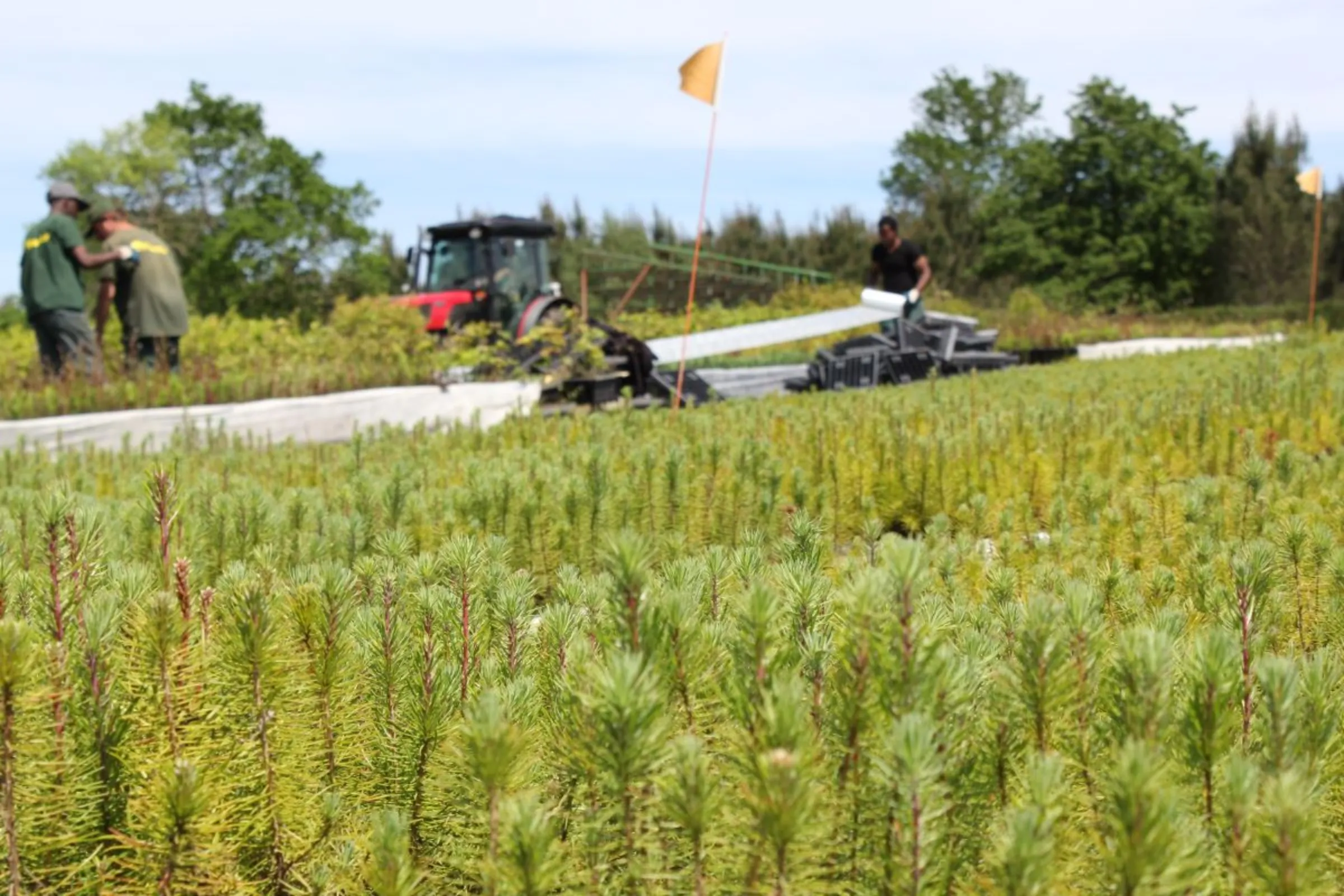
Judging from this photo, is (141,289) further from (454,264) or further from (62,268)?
(454,264)

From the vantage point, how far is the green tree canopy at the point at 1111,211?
1901 inches

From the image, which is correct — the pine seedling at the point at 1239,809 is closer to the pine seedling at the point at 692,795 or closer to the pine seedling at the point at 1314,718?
the pine seedling at the point at 1314,718

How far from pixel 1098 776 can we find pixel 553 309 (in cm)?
1469

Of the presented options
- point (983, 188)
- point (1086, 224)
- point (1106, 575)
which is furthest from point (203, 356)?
point (983, 188)

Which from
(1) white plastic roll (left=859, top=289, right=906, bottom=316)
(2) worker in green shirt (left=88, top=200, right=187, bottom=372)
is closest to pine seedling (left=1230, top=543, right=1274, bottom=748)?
(2) worker in green shirt (left=88, top=200, right=187, bottom=372)

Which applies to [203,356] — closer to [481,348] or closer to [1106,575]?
[481,348]

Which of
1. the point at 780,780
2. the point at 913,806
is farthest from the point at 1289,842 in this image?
the point at 780,780

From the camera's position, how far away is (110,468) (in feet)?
24.5

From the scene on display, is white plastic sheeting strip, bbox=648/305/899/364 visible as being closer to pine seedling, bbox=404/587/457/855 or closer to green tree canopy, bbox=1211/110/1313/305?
pine seedling, bbox=404/587/457/855

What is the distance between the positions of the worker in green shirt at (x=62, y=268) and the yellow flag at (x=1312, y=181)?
16258mm

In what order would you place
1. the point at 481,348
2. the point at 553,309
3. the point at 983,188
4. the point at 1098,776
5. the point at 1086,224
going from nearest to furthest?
the point at 1098,776 → the point at 481,348 → the point at 553,309 → the point at 1086,224 → the point at 983,188

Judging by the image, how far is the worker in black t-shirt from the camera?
56.0ft

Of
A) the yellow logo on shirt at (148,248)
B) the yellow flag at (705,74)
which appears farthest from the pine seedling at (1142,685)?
the yellow logo on shirt at (148,248)

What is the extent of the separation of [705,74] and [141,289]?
6929 mm
